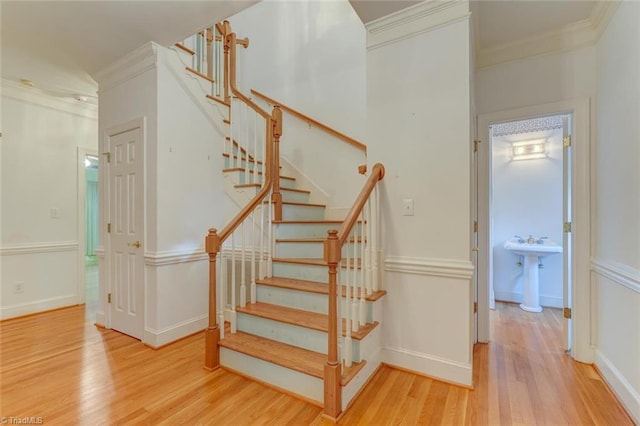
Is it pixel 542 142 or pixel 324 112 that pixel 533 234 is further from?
pixel 324 112

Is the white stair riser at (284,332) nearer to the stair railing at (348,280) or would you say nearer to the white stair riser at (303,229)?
the stair railing at (348,280)

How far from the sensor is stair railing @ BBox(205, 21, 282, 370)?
222 centimetres

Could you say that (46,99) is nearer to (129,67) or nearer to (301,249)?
(129,67)

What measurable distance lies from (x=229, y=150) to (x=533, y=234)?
3.98 m

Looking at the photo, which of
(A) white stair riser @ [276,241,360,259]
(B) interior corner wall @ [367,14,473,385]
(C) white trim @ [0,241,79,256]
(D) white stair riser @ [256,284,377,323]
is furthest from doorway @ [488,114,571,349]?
(C) white trim @ [0,241,79,256]

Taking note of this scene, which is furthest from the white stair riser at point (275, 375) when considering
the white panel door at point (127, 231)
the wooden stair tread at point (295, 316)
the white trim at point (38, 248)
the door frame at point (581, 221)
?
the white trim at point (38, 248)

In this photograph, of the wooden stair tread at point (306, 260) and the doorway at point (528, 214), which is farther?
the doorway at point (528, 214)

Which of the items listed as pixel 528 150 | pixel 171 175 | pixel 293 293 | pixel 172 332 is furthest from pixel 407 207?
pixel 528 150

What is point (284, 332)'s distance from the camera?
214 cm

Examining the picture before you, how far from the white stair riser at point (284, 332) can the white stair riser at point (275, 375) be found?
0.21 meters

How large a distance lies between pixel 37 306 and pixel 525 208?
6.18 metres

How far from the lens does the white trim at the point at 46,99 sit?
336 cm

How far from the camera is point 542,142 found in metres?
3.87

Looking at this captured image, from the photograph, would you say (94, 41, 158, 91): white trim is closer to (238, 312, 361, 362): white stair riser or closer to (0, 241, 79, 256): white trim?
(0, 241, 79, 256): white trim
